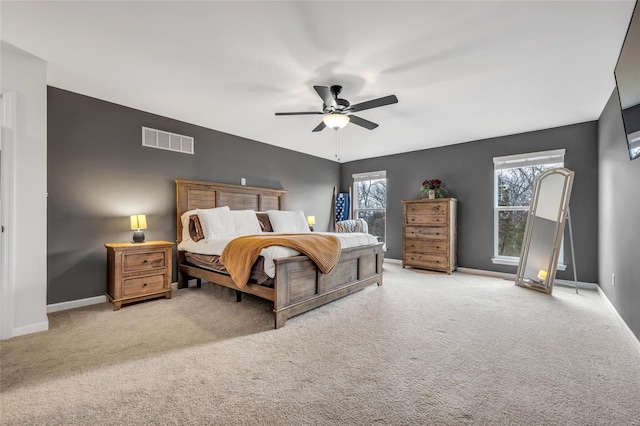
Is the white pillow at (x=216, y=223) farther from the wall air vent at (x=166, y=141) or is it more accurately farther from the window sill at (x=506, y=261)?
the window sill at (x=506, y=261)

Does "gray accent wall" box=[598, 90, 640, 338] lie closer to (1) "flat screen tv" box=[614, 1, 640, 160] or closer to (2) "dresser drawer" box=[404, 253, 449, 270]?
(1) "flat screen tv" box=[614, 1, 640, 160]

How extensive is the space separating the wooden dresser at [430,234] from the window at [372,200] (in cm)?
105

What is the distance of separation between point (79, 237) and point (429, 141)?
568 centimetres

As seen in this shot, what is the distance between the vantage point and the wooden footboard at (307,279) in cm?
278

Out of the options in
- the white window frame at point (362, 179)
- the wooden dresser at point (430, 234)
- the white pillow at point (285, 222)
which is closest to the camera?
the white pillow at point (285, 222)

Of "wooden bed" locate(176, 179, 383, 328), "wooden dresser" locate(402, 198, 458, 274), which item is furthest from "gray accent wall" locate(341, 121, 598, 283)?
"wooden bed" locate(176, 179, 383, 328)

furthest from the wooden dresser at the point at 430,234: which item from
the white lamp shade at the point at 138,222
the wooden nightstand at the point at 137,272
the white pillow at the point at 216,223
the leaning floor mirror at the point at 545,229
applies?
the white lamp shade at the point at 138,222

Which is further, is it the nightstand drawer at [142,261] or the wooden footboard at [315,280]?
the nightstand drawer at [142,261]

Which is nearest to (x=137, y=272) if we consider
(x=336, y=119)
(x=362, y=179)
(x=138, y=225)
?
(x=138, y=225)

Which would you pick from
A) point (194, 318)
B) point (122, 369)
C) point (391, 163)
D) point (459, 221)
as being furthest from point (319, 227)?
point (122, 369)

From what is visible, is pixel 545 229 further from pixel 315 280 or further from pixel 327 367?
pixel 327 367

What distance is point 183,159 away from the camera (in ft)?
14.5

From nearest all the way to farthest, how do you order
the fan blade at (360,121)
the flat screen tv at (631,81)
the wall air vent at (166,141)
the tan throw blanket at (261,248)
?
the flat screen tv at (631,81) < the tan throw blanket at (261,248) < the fan blade at (360,121) < the wall air vent at (166,141)

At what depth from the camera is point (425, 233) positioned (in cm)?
544
